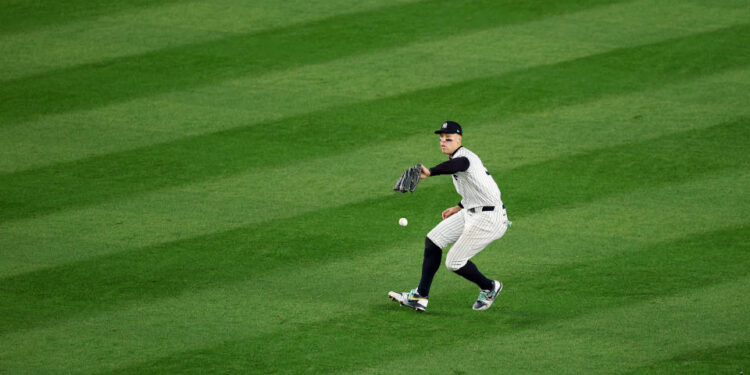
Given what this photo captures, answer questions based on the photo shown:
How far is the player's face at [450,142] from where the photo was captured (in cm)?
819

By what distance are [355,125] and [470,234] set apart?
4322 mm

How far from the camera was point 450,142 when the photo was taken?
27.0 ft

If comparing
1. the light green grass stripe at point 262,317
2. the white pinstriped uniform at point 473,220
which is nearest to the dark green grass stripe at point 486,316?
the light green grass stripe at point 262,317

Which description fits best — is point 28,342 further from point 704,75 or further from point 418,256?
point 704,75

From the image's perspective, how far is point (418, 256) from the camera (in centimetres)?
943

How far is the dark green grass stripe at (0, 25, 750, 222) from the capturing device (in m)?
11.0

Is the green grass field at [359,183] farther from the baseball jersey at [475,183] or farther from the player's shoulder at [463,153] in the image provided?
the player's shoulder at [463,153]

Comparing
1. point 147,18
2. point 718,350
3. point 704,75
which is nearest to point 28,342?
point 718,350

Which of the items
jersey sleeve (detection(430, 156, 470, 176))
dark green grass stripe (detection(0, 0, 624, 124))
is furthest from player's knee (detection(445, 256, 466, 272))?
dark green grass stripe (detection(0, 0, 624, 124))

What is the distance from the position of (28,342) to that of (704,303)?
5825 millimetres

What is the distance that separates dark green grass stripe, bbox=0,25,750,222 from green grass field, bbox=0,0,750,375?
0.04 metres

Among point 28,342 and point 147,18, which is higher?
point 147,18

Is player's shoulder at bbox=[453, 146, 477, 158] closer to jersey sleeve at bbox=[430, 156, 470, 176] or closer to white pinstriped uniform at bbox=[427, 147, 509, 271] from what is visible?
white pinstriped uniform at bbox=[427, 147, 509, 271]

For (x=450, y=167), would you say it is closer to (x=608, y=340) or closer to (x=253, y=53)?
(x=608, y=340)
